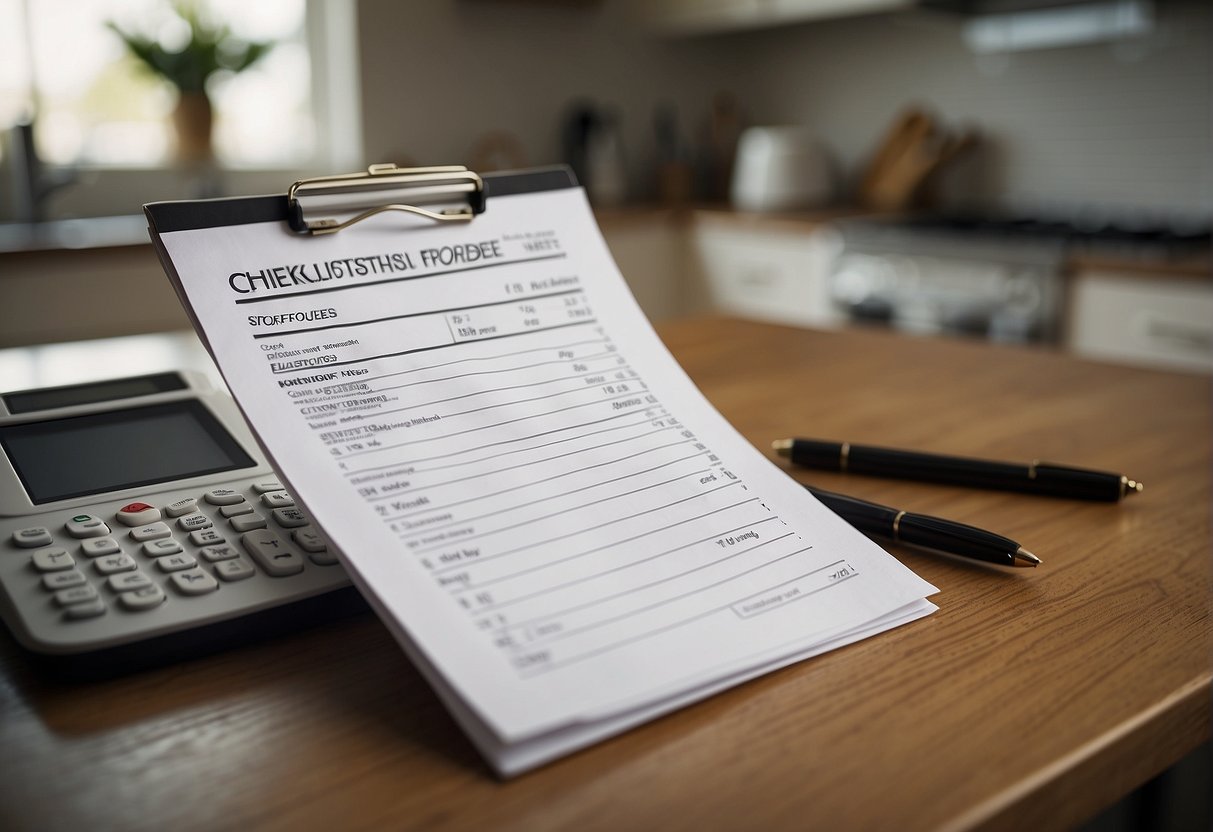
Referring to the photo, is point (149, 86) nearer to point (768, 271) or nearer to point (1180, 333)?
point (768, 271)

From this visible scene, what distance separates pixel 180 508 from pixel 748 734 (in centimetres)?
29

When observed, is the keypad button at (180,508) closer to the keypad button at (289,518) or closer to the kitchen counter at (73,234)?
the keypad button at (289,518)

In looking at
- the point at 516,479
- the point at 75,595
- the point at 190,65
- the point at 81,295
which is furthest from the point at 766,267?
the point at 75,595

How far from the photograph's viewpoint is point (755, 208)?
3297mm

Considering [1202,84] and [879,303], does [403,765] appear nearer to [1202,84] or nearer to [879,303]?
[879,303]

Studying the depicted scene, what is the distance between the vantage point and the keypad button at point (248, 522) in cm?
48

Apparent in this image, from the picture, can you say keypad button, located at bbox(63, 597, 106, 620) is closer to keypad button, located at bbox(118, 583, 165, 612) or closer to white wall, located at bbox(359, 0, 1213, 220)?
keypad button, located at bbox(118, 583, 165, 612)

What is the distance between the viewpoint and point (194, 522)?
1.57 ft

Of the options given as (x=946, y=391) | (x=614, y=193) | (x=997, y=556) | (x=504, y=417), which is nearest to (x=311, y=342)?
(x=504, y=417)

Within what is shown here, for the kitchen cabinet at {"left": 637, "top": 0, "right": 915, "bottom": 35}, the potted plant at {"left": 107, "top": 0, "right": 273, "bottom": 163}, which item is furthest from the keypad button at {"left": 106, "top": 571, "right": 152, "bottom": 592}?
the kitchen cabinet at {"left": 637, "top": 0, "right": 915, "bottom": 35}

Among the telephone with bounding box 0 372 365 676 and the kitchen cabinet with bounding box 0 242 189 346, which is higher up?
the telephone with bounding box 0 372 365 676

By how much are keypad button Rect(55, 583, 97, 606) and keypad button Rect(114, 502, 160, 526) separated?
0.05m

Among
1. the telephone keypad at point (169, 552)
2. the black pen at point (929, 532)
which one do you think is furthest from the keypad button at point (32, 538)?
the black pen at point (929, 532)

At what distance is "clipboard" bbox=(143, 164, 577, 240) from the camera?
1.56ft
